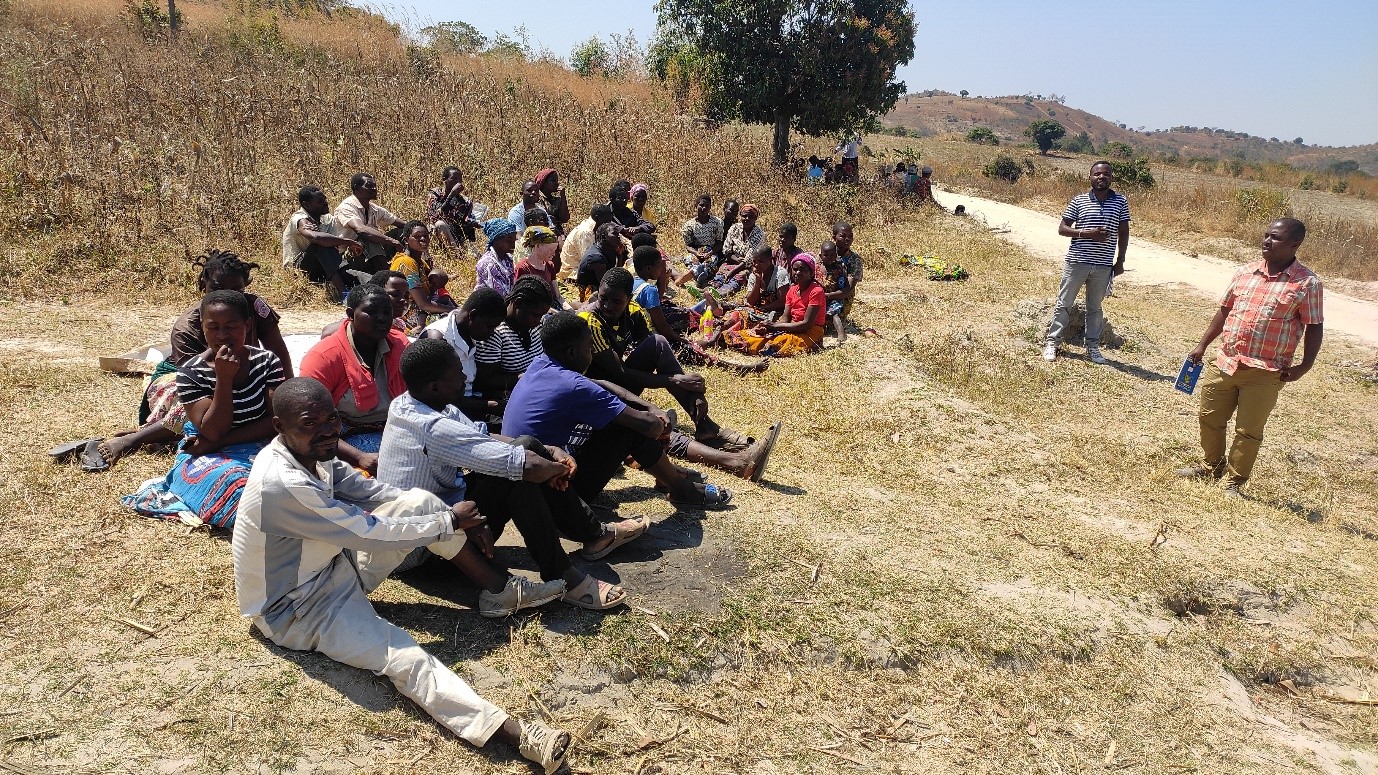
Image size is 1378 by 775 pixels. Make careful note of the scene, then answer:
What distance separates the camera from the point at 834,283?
349 inches

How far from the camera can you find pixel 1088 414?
25.0 feet

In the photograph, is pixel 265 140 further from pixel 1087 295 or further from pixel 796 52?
pixel 1087 295

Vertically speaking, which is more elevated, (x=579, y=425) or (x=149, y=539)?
(x=579, y=425)

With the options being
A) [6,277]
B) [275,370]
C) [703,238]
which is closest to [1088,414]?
[703,238]

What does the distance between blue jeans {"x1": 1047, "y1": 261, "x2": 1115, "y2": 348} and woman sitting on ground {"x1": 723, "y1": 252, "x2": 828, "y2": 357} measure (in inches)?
106

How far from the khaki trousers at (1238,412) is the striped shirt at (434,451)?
5.09 m

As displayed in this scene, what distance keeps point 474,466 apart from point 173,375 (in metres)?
2.46

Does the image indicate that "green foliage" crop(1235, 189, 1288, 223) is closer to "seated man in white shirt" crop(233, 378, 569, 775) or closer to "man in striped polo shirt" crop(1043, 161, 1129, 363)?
"man in striped polo shirt" crop(1043, 161, 1129, 363)

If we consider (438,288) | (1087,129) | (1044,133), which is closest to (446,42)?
(438,288)

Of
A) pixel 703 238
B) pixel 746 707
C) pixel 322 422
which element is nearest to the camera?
pixel 322 422

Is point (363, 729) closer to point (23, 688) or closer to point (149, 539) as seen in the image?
point (23, 688)

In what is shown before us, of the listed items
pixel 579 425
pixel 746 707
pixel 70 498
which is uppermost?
pixel 579 425

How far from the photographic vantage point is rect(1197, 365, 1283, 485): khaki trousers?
18.9 feet

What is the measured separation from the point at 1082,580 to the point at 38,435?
19.7 ft
